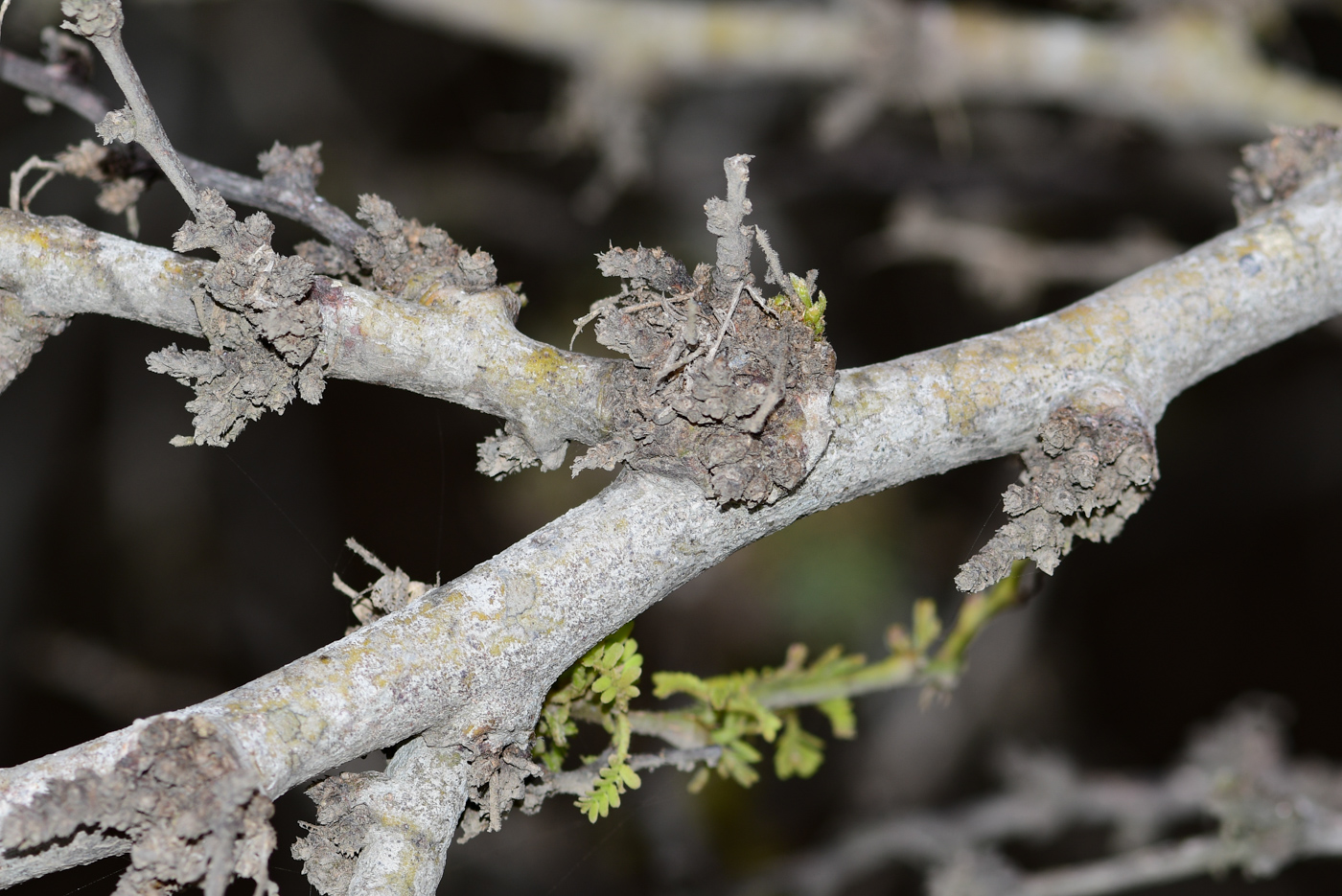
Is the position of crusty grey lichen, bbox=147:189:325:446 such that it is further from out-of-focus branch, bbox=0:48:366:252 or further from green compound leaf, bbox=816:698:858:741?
green compound leaf, bbox=816:698:858:741

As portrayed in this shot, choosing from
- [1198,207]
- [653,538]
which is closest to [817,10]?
[1198,207]

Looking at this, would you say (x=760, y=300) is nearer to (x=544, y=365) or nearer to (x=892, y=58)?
(x=544, y=365)

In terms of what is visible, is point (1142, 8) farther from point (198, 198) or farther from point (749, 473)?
point (198, 198)

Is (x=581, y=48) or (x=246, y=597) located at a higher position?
(x=581, y=48)

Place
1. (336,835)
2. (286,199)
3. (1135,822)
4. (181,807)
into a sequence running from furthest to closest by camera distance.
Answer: (1135,822), (286,199), (336,835), (181,807)

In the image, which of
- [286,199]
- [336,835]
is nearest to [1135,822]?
[336,835]

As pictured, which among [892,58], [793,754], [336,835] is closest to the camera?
[336,835]
